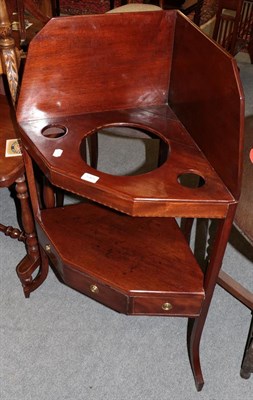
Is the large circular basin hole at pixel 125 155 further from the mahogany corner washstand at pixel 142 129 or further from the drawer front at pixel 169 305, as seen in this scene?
the drawer front at pixel 169 305

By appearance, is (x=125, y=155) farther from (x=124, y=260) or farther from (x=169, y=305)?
(x=169, y=305)

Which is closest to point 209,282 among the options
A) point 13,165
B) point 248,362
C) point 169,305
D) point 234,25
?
point 169,305

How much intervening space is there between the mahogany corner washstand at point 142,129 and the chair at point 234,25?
202cm

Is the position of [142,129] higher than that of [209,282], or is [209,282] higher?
[142,129]

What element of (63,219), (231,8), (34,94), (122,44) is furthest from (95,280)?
(231,8)

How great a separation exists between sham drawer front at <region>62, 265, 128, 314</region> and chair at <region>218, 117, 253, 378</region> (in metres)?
0.39

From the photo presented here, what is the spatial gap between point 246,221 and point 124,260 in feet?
1.19

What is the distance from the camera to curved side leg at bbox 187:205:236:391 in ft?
3.40

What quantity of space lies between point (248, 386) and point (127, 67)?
1065mm

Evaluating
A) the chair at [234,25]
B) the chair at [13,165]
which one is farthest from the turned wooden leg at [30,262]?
the chair at [234,25]

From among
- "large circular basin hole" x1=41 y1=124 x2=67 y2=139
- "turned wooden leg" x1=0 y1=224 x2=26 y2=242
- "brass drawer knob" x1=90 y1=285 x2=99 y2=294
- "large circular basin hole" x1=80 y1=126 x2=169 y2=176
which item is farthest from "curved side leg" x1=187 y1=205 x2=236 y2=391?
"large circular basin hole" x1=80 y1=126 x2=169 y2=176

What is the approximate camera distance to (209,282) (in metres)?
1.17

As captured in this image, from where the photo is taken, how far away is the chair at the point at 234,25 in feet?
9.80

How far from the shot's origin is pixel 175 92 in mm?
1261
